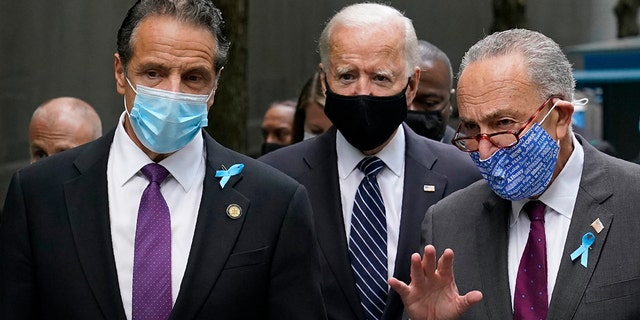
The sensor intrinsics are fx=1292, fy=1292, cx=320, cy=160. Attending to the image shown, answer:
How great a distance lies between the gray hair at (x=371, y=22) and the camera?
5543 millimetres

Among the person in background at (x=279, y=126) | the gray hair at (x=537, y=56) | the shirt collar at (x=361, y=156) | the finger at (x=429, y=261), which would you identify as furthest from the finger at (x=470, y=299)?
the person in background at (x=279, y=126)

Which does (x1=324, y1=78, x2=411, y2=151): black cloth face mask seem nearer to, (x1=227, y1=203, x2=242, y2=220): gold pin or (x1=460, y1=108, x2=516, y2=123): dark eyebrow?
(x1=460, y1=108, x2=516, y2=123): dark eyebrow

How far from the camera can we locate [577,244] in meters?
4.34

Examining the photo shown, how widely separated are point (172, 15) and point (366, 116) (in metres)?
1.27

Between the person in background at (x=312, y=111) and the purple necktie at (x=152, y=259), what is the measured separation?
3.22 m

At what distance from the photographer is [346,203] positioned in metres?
5.39

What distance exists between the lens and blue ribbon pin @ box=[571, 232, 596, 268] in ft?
14.1

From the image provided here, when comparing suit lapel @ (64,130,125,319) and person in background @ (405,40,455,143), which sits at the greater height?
suit lapel @ (64,130,125,319)

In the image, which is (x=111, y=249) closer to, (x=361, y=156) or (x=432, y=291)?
(x=432, y=291)

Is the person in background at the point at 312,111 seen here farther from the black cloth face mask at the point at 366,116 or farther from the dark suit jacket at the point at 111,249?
the dark suit jacket at the point at 111,249

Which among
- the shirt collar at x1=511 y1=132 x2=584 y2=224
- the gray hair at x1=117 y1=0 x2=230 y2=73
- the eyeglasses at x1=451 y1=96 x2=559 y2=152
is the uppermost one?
the gray hair at x1=117 y1=0 x2=230 y2=73

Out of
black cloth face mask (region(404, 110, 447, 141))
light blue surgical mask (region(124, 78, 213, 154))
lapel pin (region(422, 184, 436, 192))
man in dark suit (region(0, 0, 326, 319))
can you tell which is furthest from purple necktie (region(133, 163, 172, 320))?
black cloth face mask (region(404, 110, 447, 141))

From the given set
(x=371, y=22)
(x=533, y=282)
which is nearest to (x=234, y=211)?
(x=533, y=282)

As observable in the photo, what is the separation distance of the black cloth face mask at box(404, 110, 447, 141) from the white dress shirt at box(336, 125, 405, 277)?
1094 millimetres
